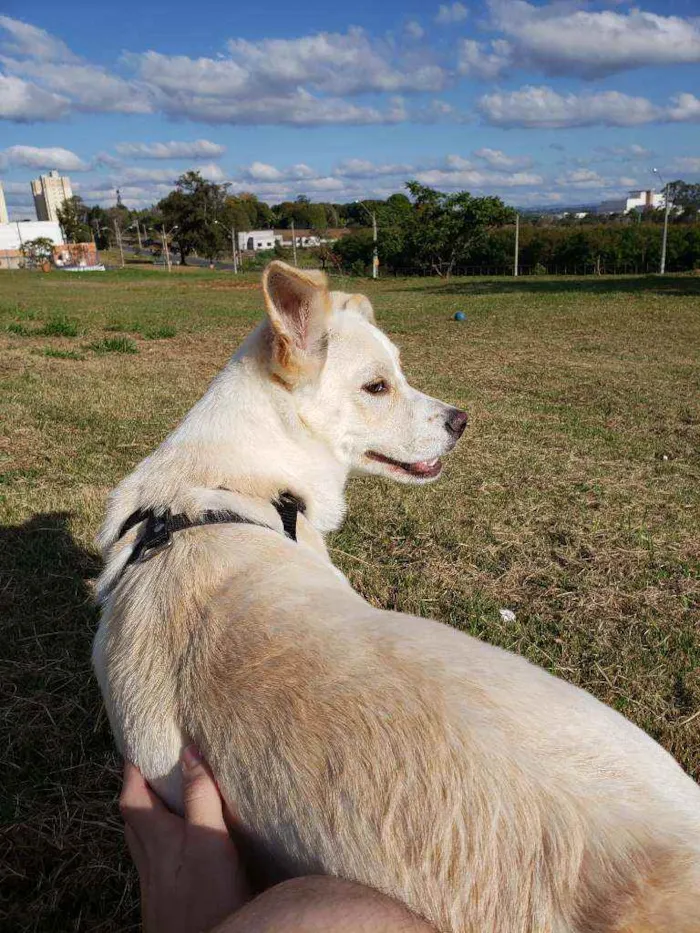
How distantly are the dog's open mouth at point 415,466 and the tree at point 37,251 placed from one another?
267 ft

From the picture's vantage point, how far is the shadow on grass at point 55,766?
222 centimetres

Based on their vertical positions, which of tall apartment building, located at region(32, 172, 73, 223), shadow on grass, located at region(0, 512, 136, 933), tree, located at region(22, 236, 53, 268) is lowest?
shadow on grass, located at region(0, 512, 136, 933)

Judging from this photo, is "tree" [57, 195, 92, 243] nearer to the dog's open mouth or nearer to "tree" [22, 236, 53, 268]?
"tree" [22, 236, 53, 268]

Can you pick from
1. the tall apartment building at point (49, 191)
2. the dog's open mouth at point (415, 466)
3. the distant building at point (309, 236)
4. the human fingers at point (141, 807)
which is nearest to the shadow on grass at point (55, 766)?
the human fingers at point (141, 807)

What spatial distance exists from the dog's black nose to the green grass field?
3.77 ft

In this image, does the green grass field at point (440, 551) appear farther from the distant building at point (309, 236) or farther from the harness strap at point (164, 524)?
the distant building at point (309, 236)

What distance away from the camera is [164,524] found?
2.07 metres

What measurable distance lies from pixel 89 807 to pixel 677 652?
284cm

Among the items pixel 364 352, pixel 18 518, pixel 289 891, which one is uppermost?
pixel 364 352

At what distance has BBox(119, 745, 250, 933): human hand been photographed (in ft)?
4.38

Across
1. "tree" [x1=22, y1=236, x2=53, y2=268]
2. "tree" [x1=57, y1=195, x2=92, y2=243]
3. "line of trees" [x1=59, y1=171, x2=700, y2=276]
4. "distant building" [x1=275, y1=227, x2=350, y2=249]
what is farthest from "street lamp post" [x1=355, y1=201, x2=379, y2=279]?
"tree" [x1=57, y1=195, x2=92, y2=243]

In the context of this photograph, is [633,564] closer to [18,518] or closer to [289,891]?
[289,891]

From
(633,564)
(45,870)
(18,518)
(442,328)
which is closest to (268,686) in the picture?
(45,870)

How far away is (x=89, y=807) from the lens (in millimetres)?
2531
